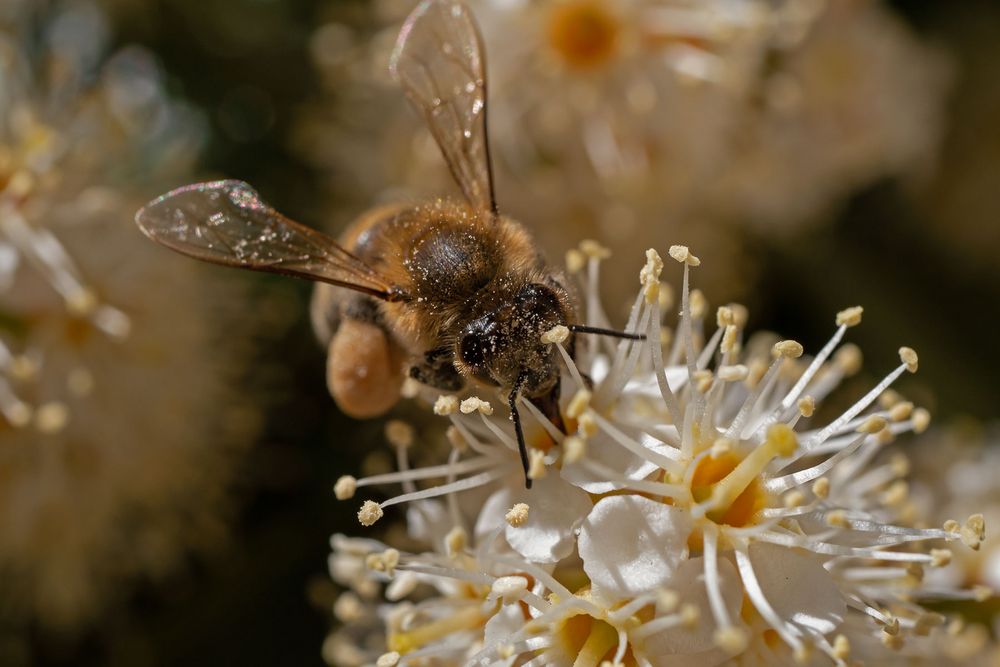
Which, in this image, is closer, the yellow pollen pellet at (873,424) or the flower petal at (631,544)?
the flower petal at (631,544)

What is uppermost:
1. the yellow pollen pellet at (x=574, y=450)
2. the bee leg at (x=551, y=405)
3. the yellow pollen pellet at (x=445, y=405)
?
the bee leg at (x=551, y=405)

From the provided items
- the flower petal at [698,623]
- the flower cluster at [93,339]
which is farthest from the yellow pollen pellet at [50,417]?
the flower petal at [698,623]

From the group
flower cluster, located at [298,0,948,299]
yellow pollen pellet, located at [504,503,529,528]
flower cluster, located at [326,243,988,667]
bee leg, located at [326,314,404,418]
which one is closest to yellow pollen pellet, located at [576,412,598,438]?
flower cluster, located at [326,243,988,667]

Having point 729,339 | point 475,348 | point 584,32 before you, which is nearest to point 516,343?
point 475,348

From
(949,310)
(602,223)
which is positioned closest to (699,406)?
(602,223)

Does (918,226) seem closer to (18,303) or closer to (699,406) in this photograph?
(699,406)

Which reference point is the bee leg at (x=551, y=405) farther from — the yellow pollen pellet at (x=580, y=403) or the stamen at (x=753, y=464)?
the stamen at (x=753, y=464)

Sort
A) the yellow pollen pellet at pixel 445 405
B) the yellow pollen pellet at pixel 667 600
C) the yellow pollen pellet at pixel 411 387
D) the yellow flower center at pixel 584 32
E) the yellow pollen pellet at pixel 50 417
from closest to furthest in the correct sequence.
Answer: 1. the yellow pollen pellet at pixel 667 600
2. the yellow pollen pellet at pixel 445 405
3. the yellow pollen pellet at pixel 411 387
4. the yellow pollen pellet at pixel 50 417
5. the yellow flower center at pixel 584 32

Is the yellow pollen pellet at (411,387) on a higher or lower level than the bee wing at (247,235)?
lower

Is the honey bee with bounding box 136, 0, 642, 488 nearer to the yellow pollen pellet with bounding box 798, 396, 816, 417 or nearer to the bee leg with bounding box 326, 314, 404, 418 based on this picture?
the bee leg with bounding box 326, 314, 404, 418
